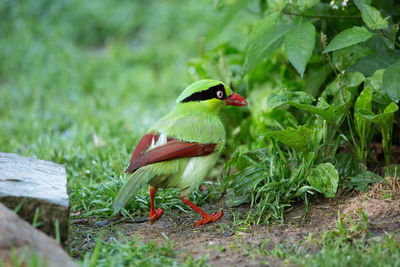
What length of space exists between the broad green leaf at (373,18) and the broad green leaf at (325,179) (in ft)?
3.19

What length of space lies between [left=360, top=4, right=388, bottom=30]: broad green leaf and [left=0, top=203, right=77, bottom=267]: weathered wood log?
233 centimetres

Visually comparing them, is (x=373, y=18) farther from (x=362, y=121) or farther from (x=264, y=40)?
(x=264, y=40)

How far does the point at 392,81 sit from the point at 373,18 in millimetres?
450

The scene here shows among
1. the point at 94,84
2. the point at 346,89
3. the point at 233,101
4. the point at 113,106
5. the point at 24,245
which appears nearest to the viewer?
the point at 24,245

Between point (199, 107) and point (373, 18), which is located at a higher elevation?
point (373, 18)

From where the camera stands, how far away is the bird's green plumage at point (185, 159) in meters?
3.36

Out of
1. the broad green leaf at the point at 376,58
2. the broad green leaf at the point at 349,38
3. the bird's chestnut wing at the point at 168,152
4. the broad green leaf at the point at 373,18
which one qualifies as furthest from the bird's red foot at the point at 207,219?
the broad green leaf at the point at 373,18

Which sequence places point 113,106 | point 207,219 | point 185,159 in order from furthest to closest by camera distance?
1. point 113,106
2. point 207,219
3. point 185,159

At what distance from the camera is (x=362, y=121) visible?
3590 mm

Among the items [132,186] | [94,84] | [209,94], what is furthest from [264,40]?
[94,84]

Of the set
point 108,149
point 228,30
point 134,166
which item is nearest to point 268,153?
point 134,166

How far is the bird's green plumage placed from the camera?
3359mm

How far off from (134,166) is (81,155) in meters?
1.68

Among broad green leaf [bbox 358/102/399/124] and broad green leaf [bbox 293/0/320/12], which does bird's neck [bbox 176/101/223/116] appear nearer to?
broad green leaf [bbox 293/0/320/12]
